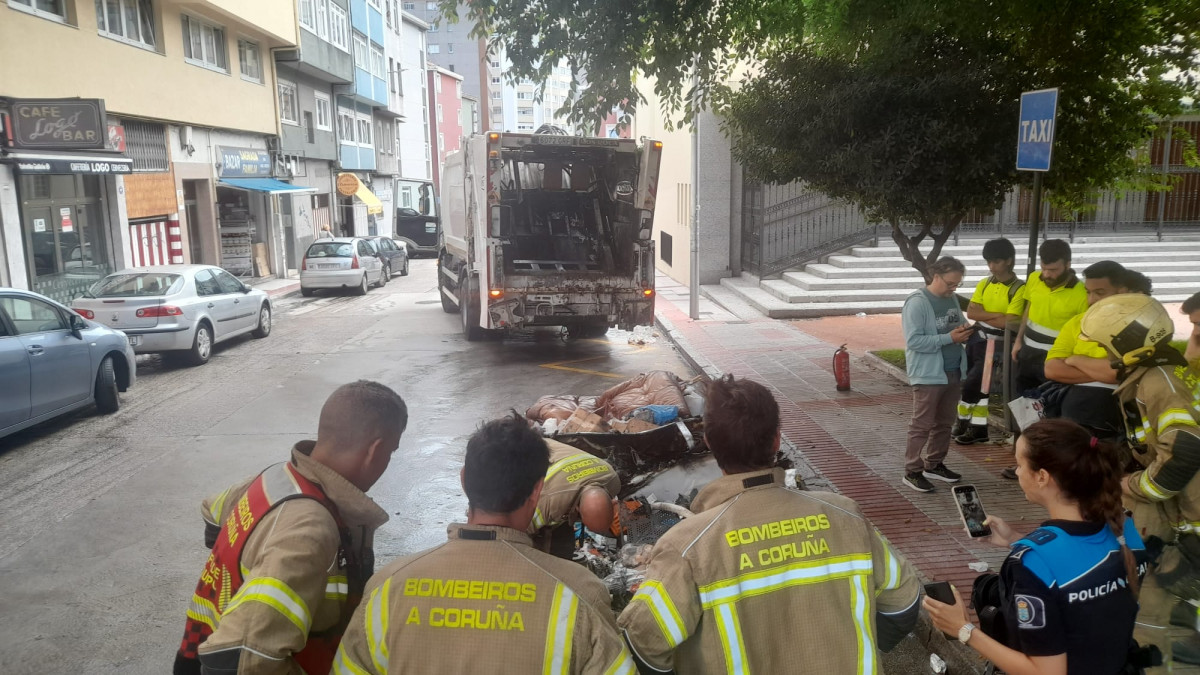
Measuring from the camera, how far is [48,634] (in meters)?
4.75

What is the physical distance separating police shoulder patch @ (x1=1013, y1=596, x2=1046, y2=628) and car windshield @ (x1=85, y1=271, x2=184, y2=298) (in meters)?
12.3

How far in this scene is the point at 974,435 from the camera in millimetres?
7660

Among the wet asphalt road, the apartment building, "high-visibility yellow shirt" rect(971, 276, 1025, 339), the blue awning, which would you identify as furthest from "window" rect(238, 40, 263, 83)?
"high-visibility yellow shirt" rect(971, 276, 1025, 339)

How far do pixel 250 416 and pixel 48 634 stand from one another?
5.02m

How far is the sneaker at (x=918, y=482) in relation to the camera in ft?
21.0

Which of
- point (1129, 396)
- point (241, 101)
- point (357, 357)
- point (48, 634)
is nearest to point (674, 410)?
point (1129, 396)

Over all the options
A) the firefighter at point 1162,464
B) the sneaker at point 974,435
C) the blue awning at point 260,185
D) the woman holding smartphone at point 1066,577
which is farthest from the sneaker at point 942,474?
the blue awning at point 260,185

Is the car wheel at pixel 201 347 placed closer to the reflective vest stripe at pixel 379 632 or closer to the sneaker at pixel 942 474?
the sneaker at pixel 942 474

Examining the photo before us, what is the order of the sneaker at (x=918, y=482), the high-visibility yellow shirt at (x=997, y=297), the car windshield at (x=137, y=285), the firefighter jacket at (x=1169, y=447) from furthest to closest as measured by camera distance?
1. the car windshield at (x=137, y=285)
2. the high-visibility yellow shirt at (x=997, y=297)
3. the sneaker at (x=918, y=482)
4. the firefighter jacket at (x=1169, y=447)

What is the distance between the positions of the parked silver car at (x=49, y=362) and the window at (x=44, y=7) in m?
8.39

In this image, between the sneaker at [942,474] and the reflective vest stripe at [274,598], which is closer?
the reflective vest stripe at [274,598]

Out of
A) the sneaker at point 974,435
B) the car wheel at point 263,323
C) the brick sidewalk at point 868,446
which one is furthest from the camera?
the car wheel at point 263,323

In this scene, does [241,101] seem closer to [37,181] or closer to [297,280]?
[297,280]

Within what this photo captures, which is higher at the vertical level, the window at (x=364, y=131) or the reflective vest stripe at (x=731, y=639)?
the window at (x=364, y=131)
